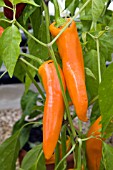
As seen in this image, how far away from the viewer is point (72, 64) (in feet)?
2.39

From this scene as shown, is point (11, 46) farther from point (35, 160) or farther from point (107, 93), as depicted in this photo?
point (35, 160)

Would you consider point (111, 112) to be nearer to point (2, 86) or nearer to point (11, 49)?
point (11, 49)

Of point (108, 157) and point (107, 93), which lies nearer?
point (107, 93)

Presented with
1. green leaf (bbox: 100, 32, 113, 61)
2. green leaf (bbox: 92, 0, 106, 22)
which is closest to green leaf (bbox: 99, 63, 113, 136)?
green leaf (bbox: 92, 0, 106, 22)

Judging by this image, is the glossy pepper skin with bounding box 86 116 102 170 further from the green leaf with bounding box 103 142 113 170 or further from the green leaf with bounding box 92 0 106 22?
the green leaf with bounding box 92 0 106 22

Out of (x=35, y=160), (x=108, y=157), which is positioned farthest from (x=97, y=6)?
(x=35, y=160)

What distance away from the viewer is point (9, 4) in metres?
0.76

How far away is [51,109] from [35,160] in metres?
0.26

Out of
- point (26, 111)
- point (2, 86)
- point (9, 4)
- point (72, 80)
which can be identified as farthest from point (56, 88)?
point (2, 86)

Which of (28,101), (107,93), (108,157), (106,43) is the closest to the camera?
(107,93)

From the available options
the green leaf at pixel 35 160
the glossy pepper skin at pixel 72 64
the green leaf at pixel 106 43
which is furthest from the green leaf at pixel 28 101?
the glossy pepper skin at pixel 72 64

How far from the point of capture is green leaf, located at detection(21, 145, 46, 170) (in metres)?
0.87

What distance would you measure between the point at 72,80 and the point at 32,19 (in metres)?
0.20

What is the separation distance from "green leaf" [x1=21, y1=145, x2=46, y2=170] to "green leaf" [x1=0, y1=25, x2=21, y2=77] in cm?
27
